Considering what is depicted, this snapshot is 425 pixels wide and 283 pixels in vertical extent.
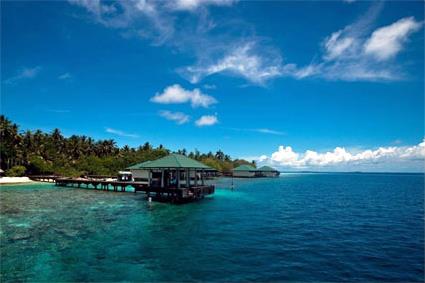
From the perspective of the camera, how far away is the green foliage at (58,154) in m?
64.8

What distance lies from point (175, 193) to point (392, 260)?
23.6 metres

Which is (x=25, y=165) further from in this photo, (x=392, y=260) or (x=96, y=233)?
(x=392, y=260)

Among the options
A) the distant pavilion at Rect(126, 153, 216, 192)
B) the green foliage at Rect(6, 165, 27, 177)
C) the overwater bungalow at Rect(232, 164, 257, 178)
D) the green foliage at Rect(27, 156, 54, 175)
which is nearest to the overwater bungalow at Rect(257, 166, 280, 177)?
the overwater bungalow at Rect(232, 164, 257, 178)

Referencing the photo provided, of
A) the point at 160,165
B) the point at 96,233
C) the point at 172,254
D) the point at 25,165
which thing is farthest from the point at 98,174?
the point at 172,254

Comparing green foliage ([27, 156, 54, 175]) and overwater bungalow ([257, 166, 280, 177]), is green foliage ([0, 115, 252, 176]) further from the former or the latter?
overwater bungalow ([257, 166, 280, 177])

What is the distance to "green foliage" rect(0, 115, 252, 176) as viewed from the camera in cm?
6481

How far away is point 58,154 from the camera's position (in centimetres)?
7719

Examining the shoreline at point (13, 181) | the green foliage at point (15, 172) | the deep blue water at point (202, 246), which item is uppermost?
the green foliage at point (15, 172)

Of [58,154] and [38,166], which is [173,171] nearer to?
[38,166]

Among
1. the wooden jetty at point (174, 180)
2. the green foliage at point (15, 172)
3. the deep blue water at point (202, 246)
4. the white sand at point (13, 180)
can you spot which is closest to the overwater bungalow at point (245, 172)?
the green foliage at point (15, 172)

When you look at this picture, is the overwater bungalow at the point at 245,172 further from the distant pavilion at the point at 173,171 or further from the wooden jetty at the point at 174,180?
the wooden jetty at the point at 174,180

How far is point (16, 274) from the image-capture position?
37.4 feet

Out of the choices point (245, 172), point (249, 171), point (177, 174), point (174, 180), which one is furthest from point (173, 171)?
point (245, 172)

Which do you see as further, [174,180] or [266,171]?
[266,171]
